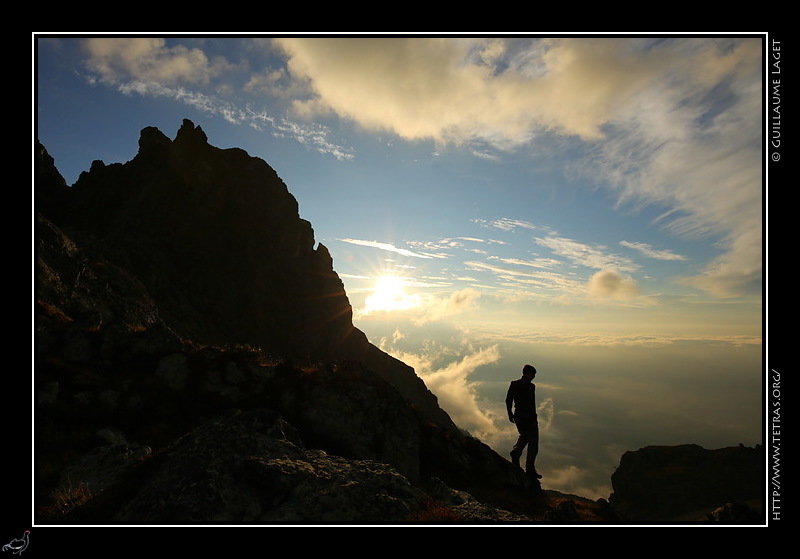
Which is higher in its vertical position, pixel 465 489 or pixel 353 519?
pixel 353 519

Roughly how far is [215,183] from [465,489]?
89652mm

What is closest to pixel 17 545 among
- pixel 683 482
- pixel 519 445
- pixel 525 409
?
pixel 525 409

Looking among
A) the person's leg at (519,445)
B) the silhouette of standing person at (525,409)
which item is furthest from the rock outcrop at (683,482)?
the silhouette of standing person at (525,409)

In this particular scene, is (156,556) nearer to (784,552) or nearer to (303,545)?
(303,545)

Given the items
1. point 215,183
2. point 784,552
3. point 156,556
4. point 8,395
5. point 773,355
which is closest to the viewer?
point 156,556

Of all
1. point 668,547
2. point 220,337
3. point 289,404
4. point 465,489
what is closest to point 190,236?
point 220,337

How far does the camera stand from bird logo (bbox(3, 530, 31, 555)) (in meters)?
5.79

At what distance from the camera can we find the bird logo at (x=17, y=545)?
19.0ft

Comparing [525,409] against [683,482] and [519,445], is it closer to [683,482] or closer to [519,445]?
[519,445]

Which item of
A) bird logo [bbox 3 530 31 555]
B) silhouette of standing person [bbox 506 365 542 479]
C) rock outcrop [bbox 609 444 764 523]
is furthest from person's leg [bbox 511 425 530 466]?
rock outcrop [bbox 609 444 764 523]

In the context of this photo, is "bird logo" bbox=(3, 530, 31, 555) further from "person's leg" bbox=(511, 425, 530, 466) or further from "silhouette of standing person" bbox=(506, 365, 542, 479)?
"person's leg" bbox=(511, 425, 530, 466)

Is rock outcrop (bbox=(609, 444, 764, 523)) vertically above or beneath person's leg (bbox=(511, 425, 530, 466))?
beneath
